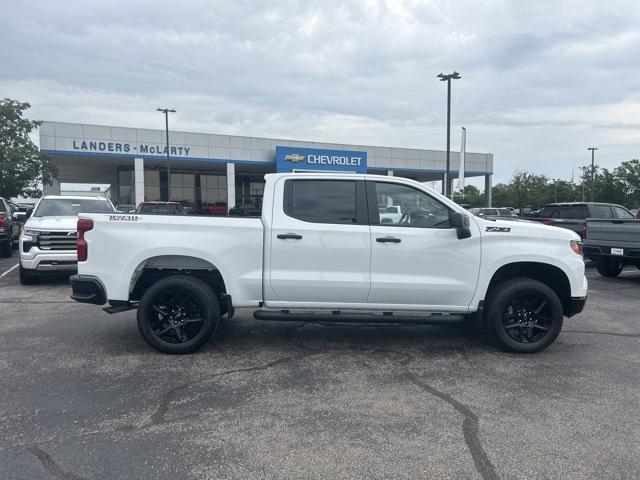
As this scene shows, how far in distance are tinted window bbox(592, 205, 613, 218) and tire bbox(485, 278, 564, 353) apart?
31.2 ft

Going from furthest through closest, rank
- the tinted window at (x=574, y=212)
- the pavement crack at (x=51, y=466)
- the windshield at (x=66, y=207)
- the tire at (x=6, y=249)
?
the tire at (x=6, y=249) < the tinted window at (x=574, y=212) < the windshield at (x=66, y=207) < the pavement crack at (x=51, y=466)

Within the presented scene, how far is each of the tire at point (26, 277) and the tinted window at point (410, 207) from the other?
24.8 ft

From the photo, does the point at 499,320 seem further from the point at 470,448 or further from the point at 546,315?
the point at 470,448

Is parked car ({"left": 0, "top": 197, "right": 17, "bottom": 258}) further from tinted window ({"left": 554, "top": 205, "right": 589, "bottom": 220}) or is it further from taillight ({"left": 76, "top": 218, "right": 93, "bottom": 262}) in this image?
tinted window ({"left": 554, "top": 205, "right": 589, "bottom": 220})

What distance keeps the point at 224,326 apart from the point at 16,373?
2.49m

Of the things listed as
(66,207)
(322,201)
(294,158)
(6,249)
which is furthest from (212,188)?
(322,201)

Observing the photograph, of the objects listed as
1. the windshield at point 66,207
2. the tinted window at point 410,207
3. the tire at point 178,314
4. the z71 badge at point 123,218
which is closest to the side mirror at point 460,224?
the tinted window at point 410,207

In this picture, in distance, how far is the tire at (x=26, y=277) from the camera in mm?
9570

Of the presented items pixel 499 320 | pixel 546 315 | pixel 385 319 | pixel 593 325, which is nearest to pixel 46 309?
pixel 385 319

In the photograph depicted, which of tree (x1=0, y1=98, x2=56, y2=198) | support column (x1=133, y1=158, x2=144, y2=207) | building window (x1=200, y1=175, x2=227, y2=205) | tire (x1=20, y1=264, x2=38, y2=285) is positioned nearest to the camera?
tire (x1=20, y1=264, x2=38, y2=285)

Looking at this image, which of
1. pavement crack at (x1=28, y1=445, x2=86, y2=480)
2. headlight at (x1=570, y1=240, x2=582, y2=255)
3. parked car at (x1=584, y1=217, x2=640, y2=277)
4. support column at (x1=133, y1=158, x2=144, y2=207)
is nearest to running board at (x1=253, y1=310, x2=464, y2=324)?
headlight at (x1=570, y1=240, x2=582, y2=255)

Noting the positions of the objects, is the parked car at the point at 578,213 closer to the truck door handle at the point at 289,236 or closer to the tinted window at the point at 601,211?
the tinted window at the point at 601,211

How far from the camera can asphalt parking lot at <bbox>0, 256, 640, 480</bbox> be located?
3.18 meters

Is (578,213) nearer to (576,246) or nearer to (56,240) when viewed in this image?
(576,246)
